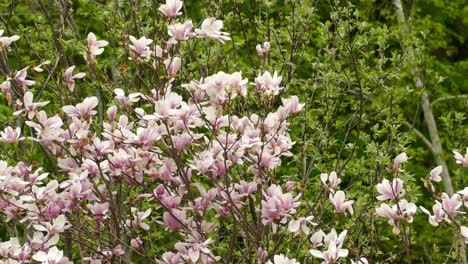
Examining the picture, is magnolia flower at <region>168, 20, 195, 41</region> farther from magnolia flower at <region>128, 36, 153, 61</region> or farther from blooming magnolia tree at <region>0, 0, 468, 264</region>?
magnolia flower at <region>128, 36, 153, 61</region>

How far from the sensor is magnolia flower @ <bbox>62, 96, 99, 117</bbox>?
3.37 meters

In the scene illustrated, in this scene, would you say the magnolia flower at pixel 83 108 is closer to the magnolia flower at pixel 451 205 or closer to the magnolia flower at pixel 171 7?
the magnolia flower at pixel 171 7

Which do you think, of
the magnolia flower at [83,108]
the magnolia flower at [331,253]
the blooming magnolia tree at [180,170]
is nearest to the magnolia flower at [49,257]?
the blooming magnolia tree at [180,170]

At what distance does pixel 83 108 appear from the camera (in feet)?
11.1

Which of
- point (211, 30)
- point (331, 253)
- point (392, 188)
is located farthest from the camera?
point (211, 30)

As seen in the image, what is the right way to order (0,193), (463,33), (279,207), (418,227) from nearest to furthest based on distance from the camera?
(279,207)
(0,193)
(418,227)
(463,33)

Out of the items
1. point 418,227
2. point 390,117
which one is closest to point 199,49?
point 390,117

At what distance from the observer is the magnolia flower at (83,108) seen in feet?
11.0

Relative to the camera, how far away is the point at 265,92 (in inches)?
130

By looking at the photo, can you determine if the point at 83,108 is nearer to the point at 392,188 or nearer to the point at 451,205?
the point at 392,188

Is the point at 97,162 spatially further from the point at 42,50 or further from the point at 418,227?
the point at 418,227

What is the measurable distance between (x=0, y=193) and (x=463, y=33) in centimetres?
1013

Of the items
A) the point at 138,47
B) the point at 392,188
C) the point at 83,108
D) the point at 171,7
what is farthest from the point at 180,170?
the point at 392,188

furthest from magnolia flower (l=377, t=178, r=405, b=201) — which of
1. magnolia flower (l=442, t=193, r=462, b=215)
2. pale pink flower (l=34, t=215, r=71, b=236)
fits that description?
pale pink flower (l=34, t=215, r=71, b=236)
